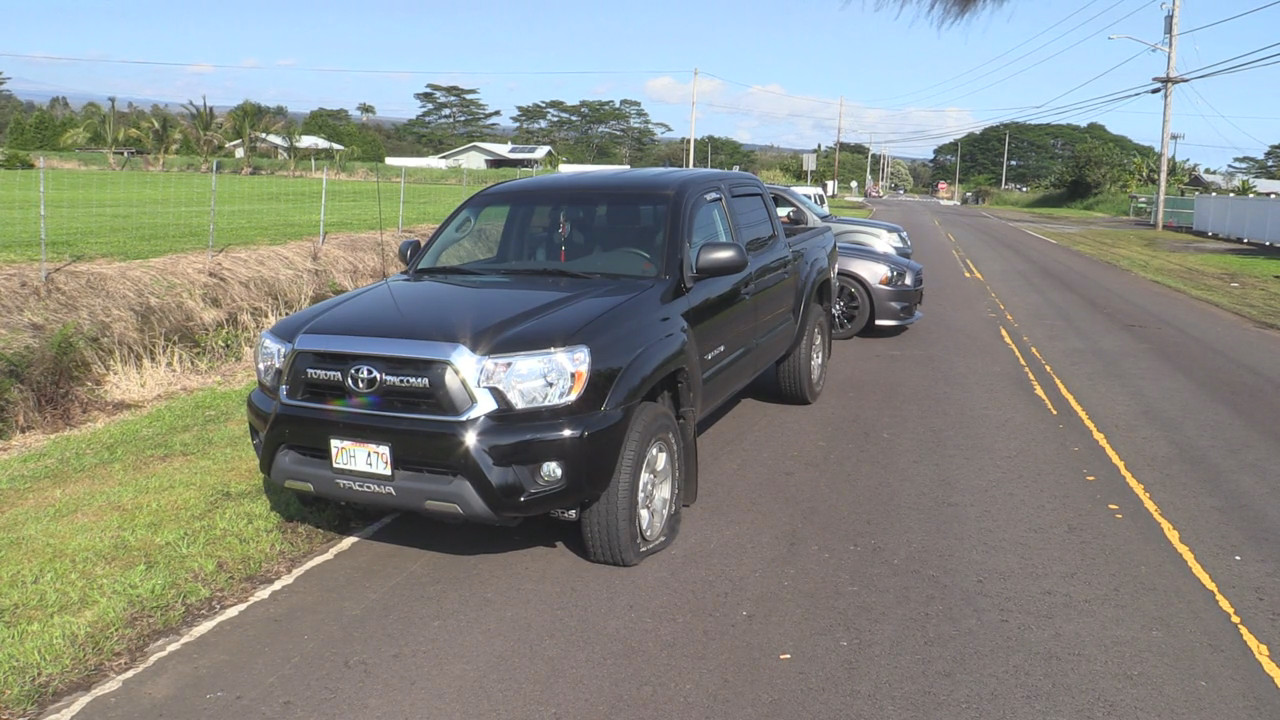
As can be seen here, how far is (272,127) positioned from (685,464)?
76978 mm

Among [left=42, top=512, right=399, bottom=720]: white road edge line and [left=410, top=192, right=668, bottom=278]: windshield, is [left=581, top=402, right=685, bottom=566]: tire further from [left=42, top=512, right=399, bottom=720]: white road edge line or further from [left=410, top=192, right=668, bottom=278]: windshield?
[left=42, top=512, right=399, bottom=720]: white road edge line

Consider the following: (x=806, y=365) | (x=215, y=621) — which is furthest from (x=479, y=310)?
(x=806, y=365)

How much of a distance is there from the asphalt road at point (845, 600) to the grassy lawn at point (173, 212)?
264 inches

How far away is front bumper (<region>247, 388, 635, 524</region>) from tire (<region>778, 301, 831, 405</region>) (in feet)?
12.0

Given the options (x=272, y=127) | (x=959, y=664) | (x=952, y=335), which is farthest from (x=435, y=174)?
(x=959, y=664)

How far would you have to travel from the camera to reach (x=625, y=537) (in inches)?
191

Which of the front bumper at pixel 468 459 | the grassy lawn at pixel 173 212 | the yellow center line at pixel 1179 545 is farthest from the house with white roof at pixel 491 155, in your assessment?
the front bumper at pixel 468 459

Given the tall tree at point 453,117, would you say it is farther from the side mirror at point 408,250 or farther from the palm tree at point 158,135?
the side mirror at point 408,250

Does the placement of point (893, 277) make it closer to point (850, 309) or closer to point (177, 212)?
point (850, 309)

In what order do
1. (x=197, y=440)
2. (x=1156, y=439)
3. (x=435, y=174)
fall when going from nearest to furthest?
(x=197, y=440) → (x=1156, y=439) → (x=435, y=174)

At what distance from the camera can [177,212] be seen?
2784cm

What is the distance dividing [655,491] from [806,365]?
3.39m

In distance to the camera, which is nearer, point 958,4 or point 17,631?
point 958,4

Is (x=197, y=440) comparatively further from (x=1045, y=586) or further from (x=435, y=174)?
(x=435, y=174)
